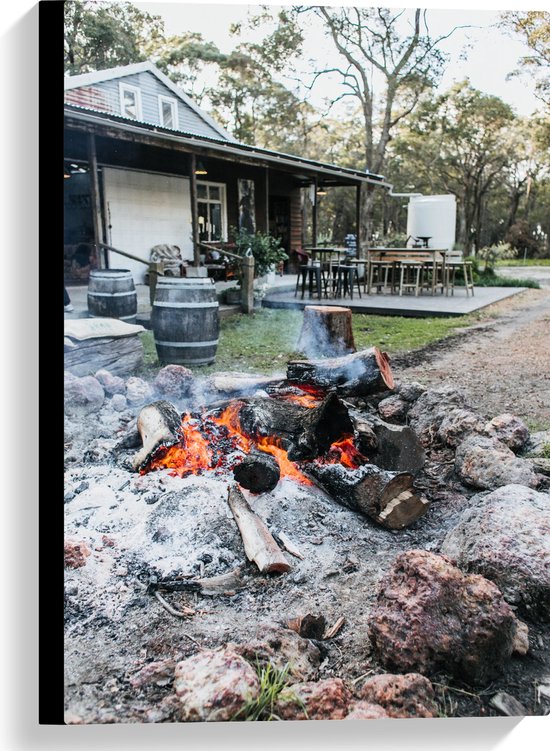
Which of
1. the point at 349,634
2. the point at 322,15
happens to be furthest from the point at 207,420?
the point at 322,15

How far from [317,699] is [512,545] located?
0.94m

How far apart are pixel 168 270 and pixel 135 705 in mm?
1948

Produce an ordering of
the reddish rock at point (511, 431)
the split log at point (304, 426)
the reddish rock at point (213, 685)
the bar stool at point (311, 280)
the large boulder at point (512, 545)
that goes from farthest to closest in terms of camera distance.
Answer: the bar stool at point (311, 280)
the reddish rock at point (511, 431)
the split log at point (304, 426)
the large boulder at point (512, 545)
the reddish rock at point (213, 685)

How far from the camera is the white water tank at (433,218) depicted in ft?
9.62

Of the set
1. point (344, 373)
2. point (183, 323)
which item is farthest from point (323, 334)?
point (183, 323)

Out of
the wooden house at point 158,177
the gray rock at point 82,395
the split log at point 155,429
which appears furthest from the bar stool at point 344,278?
the gray rock at point 82,395

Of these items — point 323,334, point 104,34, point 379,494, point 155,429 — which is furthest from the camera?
point 323,334

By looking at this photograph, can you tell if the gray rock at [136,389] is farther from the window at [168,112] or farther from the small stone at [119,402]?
the window at [168,112]

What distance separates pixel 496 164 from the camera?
2953 millimetres

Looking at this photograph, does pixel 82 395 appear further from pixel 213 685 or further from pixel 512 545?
pixel 512 545

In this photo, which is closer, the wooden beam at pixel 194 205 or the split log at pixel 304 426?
the split log at pixel 304 426

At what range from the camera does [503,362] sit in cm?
299

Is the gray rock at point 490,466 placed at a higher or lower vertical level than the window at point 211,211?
lower

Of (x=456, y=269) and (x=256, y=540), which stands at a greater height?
(x=456, y=269)
